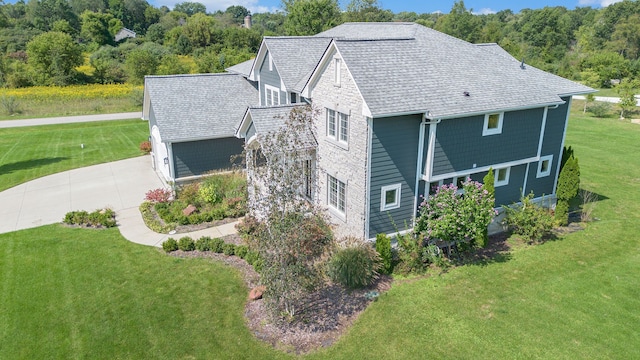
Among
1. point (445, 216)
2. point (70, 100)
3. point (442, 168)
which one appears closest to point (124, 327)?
point (445, 216)

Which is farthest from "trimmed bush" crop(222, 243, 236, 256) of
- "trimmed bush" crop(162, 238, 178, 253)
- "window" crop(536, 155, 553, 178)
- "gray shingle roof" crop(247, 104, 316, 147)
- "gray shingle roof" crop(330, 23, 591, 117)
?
"window" crop(536, 155, 553, 178)

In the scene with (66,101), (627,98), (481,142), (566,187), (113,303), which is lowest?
(113,303)

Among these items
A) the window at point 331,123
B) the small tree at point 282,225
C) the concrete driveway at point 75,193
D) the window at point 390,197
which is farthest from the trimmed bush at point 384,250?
the concrete driveway at point 75,193

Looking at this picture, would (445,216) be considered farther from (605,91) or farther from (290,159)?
(605,91)

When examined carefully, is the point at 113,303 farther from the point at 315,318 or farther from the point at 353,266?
the point at 353,266

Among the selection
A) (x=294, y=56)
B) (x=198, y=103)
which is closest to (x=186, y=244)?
(x=198, y=103)

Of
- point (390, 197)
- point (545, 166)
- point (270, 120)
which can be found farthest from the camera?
point (545, 166)
